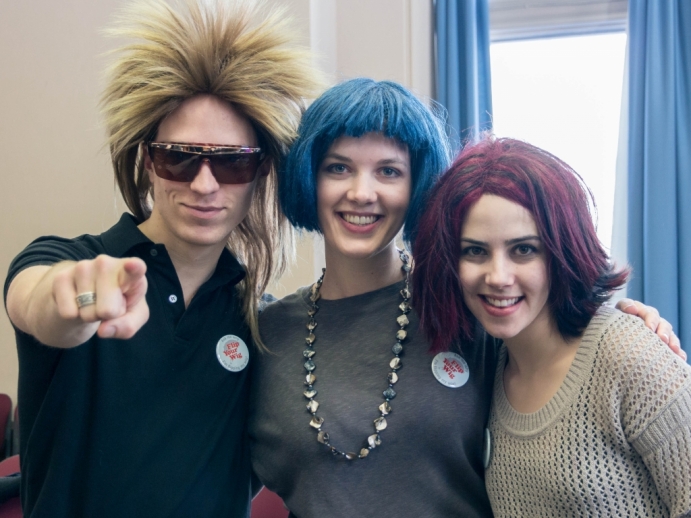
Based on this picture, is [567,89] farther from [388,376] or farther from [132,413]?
[132,413]

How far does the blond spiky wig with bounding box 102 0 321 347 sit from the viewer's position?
1.39 m

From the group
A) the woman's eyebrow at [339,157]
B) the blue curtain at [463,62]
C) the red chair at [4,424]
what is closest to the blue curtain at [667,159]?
the blue curtain at [463,62]

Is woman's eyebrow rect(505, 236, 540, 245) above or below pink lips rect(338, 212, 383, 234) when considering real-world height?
below

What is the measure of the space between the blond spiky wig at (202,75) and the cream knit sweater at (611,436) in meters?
0.74

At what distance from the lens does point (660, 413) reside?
1051mm

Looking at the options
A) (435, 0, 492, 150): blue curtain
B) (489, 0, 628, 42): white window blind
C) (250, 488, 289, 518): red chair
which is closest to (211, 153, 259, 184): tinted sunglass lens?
(250, 488, 289, 518): red chair

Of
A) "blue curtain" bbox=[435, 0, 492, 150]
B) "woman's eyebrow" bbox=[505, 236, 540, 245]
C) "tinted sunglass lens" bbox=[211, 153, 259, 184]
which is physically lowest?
"woman's eyebrow" bbox=[505, 236, 540, 245]

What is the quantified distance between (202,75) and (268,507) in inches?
56.6

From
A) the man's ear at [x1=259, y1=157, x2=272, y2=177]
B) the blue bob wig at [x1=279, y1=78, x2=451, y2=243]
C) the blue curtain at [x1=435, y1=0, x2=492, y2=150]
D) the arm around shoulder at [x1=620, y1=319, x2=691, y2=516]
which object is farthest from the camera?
the blue curtain at [x1=435, y1=0, x2=492, y2=150]

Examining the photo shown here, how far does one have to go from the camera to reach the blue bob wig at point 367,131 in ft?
4.48

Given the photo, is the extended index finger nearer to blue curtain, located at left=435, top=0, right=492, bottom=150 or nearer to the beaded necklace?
the beaded necklace

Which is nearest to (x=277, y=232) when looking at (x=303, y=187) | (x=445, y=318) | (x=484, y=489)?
(x=303, y=187)

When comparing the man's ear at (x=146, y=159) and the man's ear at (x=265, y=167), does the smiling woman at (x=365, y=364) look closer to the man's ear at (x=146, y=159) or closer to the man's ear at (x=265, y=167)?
the man's ear at (x=265, y=167)

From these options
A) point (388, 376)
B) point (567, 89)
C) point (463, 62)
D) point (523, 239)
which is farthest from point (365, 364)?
point (567, 89)
